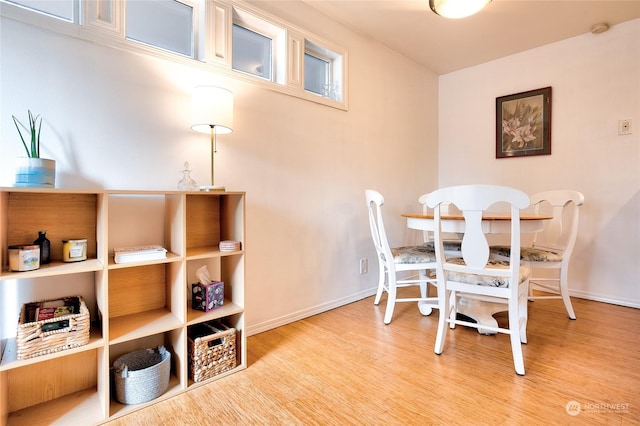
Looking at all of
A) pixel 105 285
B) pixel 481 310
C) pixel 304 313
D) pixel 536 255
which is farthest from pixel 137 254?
pixel 536 255

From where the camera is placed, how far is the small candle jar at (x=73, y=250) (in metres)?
1.37

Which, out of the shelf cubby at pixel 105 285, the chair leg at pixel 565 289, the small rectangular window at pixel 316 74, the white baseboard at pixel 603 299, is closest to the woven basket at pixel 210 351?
the shelf cubby at pixel 105 285

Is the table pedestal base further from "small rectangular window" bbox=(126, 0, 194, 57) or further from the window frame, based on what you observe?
"small rectangular window" bbox=(126, 0, 194, 57)

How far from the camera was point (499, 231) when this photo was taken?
1900 mm

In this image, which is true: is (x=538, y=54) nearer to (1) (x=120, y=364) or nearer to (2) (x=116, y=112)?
(2) (x=116, y=112)

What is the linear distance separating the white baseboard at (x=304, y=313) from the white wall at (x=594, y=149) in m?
2.02

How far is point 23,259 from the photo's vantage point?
1.19 meters

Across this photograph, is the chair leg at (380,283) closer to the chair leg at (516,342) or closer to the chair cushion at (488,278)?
the chair cushion at (488,278)

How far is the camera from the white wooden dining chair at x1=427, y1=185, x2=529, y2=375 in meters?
1.61

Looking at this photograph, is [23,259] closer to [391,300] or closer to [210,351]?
[210,351]

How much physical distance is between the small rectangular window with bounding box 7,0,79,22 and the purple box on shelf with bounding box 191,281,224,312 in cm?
143

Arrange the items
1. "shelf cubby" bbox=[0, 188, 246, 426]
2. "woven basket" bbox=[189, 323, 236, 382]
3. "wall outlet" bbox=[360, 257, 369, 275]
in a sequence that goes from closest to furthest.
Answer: "shelf cubby" bbox=[0, 188, 246, 426], "woven basket" bbox=[189, 323, 236, 382], "wall outlet" bbox=[360, 257, 369, 275]

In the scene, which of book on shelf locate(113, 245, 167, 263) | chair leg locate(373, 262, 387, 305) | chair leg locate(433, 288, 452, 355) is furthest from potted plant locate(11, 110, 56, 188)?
chair leg locate(373, 262, 387, 305)

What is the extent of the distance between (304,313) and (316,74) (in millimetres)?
1951
